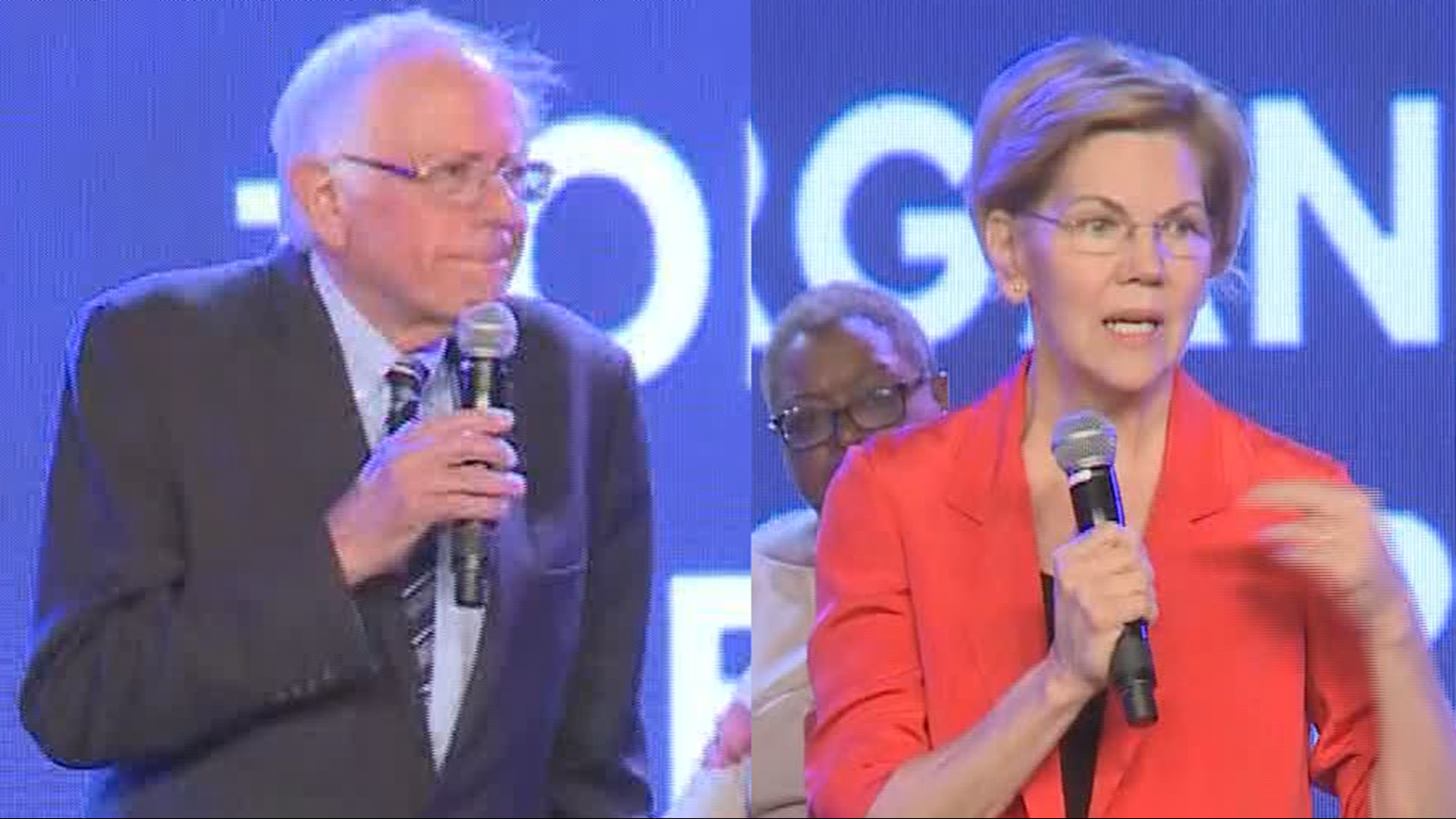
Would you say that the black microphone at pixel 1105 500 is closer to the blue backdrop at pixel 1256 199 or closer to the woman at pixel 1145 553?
the woman at pixel 1145 553

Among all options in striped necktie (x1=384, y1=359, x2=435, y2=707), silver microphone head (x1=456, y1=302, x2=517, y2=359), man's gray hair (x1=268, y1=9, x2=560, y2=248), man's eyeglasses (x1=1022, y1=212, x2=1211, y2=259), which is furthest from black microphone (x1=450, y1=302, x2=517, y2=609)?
man's eyeglasses (x1=1022, y1=212, x2=1211, y2=259)

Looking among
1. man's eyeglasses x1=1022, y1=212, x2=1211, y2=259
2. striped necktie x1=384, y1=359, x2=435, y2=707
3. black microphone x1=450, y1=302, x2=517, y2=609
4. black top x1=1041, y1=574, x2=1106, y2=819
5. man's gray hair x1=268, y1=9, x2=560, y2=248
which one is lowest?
black top x1=1041, y1=574, x2=1106, y2=819

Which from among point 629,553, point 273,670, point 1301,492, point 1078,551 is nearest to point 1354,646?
point 1301,492

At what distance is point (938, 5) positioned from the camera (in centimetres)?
323

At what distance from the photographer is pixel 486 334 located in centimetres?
267

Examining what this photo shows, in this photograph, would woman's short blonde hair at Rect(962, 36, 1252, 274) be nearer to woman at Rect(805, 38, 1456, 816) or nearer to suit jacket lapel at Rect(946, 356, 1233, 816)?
woman at Rect(805, 38, 1456, 816)

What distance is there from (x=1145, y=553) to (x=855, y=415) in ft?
2.62

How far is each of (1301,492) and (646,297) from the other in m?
1.07

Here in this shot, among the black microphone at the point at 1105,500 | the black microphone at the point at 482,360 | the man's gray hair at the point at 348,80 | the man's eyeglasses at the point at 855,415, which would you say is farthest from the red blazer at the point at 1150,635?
the man's gray hair at the point at 348,80

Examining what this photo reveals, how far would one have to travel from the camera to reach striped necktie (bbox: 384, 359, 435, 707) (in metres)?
2.82

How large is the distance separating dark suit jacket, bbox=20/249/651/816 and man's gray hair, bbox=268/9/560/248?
130mm

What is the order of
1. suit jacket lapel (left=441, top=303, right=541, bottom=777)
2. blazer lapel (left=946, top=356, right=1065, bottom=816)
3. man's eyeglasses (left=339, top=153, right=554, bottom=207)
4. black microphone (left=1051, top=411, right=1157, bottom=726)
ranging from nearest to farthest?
black microphone (left=1051, top=411, right=1157, bottom=726), blazer lapel (left=946, top=356, right=1065, bottom=816), suit jacket lapel (left=441, top=303, right=541, bottom=777), man's eyeglasses (left=339, top=153, right=554, bottom=207)

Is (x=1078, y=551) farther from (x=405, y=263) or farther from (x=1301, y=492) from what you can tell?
(x=405, y=263)

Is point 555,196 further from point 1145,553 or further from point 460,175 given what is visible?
point 1145,553
